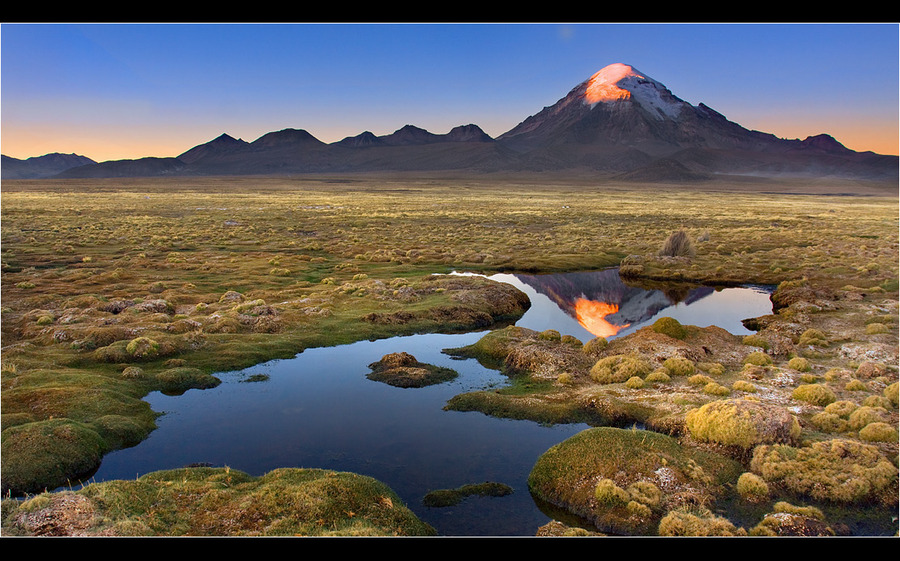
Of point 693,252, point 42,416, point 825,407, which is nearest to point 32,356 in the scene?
point 42,416

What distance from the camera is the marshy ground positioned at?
1299 centimetres

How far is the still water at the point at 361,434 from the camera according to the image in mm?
14617

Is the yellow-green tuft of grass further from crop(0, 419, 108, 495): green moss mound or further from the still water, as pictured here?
crop(0, 419, 108, 495): green moss mound

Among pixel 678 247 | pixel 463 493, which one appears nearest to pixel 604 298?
pixel 678 247

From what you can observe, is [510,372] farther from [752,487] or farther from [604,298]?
[604,298]

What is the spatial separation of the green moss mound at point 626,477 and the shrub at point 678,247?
126ft

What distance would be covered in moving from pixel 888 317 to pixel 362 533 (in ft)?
95.2

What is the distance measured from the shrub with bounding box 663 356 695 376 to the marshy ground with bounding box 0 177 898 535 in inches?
2.7

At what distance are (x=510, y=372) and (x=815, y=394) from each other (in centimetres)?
989

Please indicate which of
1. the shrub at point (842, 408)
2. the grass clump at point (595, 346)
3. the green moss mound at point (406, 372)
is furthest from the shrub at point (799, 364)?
the green moss mound at point (406, 372)

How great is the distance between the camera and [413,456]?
16328mm

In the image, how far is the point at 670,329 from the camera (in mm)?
25188
